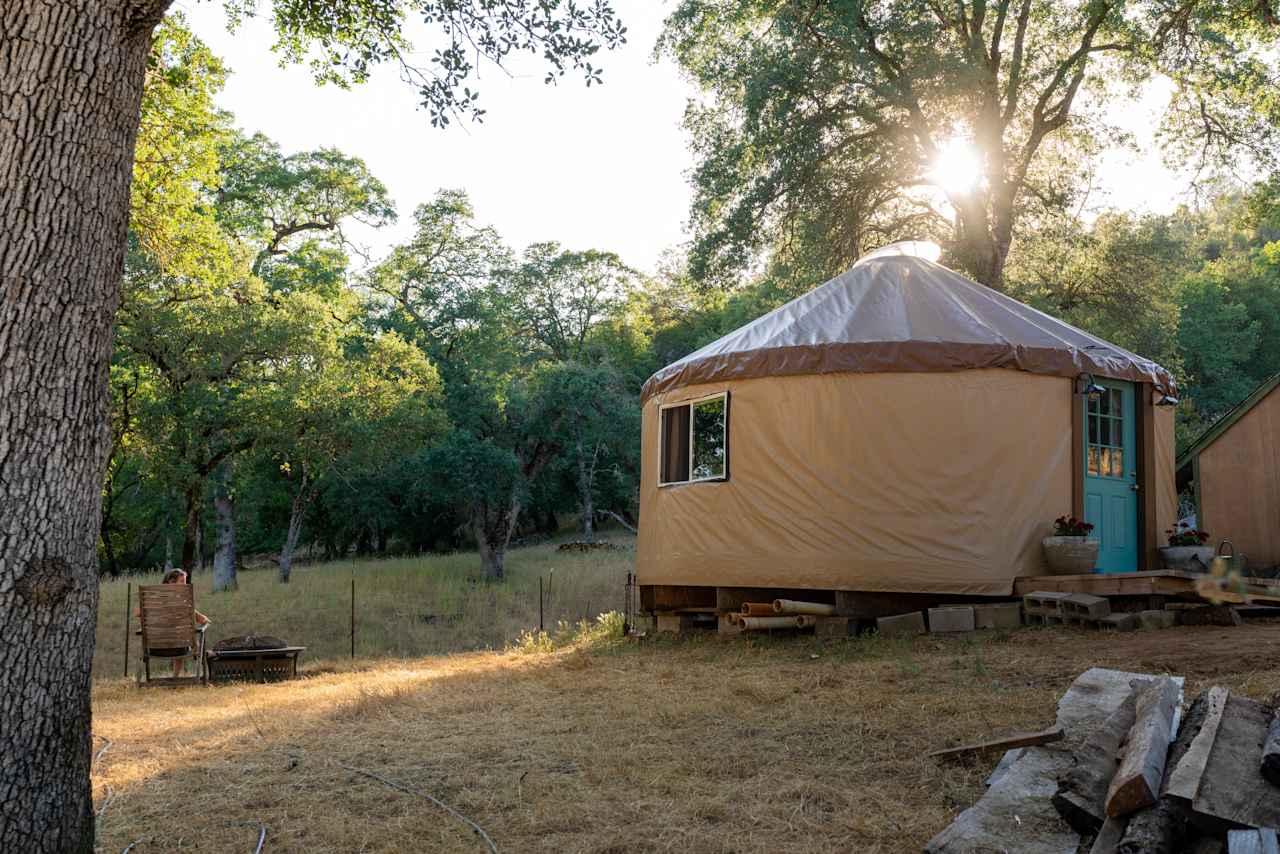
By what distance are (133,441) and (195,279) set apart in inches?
81.9

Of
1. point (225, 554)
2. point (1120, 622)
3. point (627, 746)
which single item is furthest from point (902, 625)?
point (225, 554)

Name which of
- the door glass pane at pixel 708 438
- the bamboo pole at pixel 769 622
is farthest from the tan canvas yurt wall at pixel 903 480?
the door glass pane at pixel 708 438

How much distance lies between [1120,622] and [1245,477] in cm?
284

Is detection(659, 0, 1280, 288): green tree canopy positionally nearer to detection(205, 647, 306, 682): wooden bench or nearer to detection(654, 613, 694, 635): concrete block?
detection(654, 613, 694, 635): concrete block

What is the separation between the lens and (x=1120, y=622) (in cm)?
660

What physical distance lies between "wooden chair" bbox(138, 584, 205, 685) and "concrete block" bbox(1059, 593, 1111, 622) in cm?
637

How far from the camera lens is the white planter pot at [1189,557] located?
771 cm

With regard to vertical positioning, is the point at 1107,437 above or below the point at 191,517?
above

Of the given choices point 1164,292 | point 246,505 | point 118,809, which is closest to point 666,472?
point 118,809

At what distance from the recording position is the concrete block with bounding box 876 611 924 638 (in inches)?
286

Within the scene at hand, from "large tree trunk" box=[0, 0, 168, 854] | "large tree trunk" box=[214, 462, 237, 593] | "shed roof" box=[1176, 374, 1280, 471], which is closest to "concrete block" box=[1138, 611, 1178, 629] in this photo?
"shed roof" box=[1176, 374, 1280, 471]

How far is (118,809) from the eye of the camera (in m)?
3.67

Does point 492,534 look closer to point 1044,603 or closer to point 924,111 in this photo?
point 924,111

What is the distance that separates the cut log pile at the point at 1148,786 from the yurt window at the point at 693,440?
5032 millimetres
